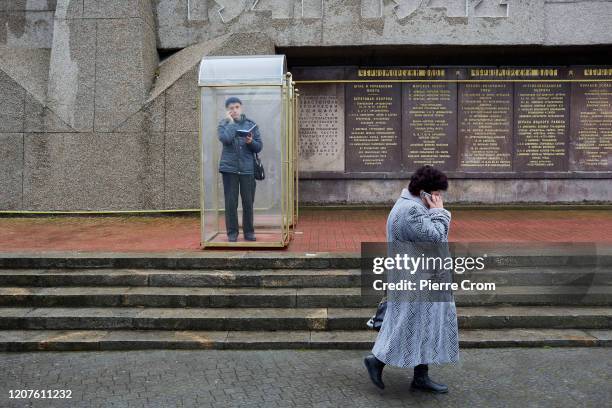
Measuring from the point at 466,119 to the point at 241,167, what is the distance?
6.76 m

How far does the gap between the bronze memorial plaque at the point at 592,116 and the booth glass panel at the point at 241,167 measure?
7800 mm

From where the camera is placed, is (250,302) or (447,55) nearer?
(250,302)

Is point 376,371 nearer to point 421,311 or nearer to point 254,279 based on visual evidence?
point 421,311

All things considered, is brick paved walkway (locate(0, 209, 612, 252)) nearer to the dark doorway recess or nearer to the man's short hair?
the man's short hair

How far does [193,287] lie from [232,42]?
6.27 m

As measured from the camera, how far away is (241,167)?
8.30 metres

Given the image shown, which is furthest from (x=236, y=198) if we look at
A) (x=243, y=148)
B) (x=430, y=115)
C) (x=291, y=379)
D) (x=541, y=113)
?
(x=541, y=113)

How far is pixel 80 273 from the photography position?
7.38 m

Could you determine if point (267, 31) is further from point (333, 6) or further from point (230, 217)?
point (230, 217)

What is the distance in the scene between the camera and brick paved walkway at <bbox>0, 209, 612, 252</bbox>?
28.9 ft

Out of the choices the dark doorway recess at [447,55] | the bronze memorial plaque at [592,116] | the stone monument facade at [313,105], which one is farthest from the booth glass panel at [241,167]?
the bronze memorial plaque at [592,116]

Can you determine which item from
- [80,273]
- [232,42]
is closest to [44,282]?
[80,273]

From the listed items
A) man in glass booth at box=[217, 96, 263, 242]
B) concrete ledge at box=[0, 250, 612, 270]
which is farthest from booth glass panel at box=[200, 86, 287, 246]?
concrete ledge at box=[0, 250, 612, 270]

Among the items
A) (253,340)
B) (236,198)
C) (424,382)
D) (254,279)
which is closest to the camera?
(424,382)
